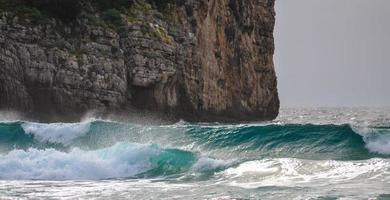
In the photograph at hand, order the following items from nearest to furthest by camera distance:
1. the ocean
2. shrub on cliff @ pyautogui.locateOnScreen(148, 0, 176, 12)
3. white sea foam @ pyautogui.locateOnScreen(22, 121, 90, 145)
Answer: the ocean
white sea foam @ pyautogui.locateOnScreen(22, 121, 90, 145)
shrub on cliff @ pyautogui.locateOnScreen(148, 0, 176, 12)

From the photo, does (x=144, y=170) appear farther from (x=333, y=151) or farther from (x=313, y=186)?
(x=333, y=151)

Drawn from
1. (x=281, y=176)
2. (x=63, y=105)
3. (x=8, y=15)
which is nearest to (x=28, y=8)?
(x=8, y=15)

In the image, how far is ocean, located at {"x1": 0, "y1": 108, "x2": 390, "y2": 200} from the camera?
1314 centimetres

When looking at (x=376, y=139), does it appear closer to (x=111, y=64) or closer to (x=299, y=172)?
(x=299, y=172)

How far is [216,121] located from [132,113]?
10.3m

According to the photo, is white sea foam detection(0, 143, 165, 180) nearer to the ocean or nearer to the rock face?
the ocean

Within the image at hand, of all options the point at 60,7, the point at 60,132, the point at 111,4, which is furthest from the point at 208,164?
the point at 111,4

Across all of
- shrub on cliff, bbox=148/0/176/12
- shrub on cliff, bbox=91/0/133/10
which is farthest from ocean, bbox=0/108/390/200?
shrub on cliff, bbox=148/0/176/12

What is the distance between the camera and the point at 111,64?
39938mm

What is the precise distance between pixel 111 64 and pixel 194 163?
23222mm

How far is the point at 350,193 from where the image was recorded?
1205 centimetres

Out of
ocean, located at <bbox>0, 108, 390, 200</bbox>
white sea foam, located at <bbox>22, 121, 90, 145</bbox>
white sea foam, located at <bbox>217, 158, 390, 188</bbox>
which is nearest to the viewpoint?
ocean, located at <bbox>0, 108, 390, 200</bbox>

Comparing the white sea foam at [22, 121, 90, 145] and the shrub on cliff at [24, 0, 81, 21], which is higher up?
the shrub on cliff at [24, 0, 81, 21]

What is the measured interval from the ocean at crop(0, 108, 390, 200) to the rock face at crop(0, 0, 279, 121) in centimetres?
1326
